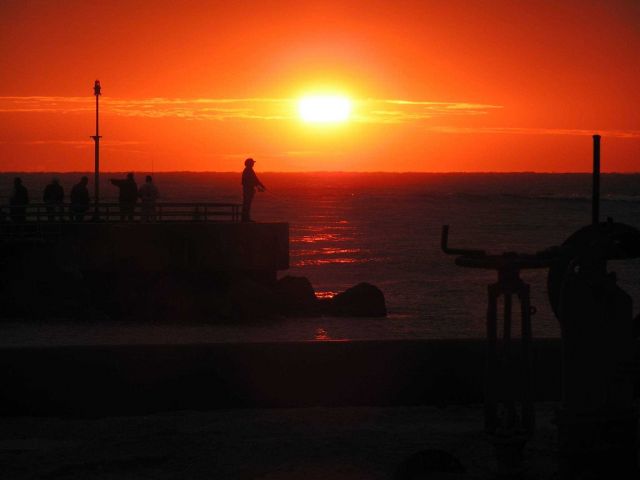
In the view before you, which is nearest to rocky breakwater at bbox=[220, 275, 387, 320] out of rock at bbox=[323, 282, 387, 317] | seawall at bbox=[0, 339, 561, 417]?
rock at bbox=[323, 282, 387, 317]

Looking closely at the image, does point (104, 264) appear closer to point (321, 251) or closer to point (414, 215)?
point (321, 251)

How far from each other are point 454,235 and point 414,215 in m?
29.4

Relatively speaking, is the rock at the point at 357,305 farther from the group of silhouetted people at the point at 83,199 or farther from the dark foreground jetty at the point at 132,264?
the group of silhouetted people at the point at 83,199

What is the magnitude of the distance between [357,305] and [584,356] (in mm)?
29073

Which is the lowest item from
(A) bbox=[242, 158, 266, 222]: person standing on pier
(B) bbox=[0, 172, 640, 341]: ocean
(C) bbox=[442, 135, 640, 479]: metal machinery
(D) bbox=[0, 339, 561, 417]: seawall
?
(B) bbox=[0, 172, 640, 341]: ocean

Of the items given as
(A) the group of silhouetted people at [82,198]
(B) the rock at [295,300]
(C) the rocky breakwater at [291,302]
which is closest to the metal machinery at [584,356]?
(C) the rocky breakwater at [291,302]

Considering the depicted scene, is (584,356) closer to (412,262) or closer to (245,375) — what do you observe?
(245,375)

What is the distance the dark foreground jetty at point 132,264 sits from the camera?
31938 mm

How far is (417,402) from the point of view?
7.87m

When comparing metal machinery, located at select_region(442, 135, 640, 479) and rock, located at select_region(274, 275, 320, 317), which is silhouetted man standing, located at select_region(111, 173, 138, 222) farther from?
metal machinery, located at select_region(442, 135, 640, 479)

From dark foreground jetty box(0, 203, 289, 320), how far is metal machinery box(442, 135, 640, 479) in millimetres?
26985

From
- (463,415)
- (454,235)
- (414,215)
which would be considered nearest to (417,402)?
(463,415)

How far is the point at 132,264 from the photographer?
3225 centimetres

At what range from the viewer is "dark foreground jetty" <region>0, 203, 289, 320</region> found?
1257 inches
